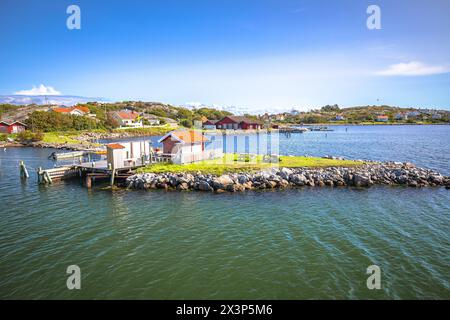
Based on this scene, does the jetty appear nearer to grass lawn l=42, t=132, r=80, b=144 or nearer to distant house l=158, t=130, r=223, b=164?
distant house l=158, t=130, r=223, b=164

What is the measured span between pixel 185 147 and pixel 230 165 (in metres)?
6.06

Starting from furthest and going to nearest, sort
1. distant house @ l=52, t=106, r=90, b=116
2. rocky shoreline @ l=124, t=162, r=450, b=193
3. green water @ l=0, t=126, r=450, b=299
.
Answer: distant house @ l=52, t=106, r=90, b=116
rocky shoreline @ l=124, t=162, r=450, b=193
green water @ l=0, t=126, r=450, b=299

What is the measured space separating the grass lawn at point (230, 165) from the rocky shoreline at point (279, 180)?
5.36ft

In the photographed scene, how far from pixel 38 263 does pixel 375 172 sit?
31.5 m

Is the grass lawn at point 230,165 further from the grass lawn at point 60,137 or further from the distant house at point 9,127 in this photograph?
the distant house at point 9,127

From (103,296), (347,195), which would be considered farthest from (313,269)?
(347,195)

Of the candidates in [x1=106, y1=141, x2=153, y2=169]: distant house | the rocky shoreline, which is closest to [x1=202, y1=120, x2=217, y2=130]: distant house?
[x1=106, y1=141, x2=153, y2=169]: distant house

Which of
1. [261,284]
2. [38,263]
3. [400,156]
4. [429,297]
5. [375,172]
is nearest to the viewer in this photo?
[429,297]

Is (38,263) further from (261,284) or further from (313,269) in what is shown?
(313,269)

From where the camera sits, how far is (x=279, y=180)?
3016 cm

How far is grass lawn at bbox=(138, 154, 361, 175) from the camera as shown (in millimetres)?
32969

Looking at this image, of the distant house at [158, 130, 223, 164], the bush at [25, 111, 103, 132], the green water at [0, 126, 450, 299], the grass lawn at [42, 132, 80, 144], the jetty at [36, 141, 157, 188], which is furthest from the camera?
the bush at [25, 111, 103, 132]

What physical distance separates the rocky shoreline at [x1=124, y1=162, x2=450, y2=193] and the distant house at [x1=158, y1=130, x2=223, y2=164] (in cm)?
485

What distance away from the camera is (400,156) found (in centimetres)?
5406
